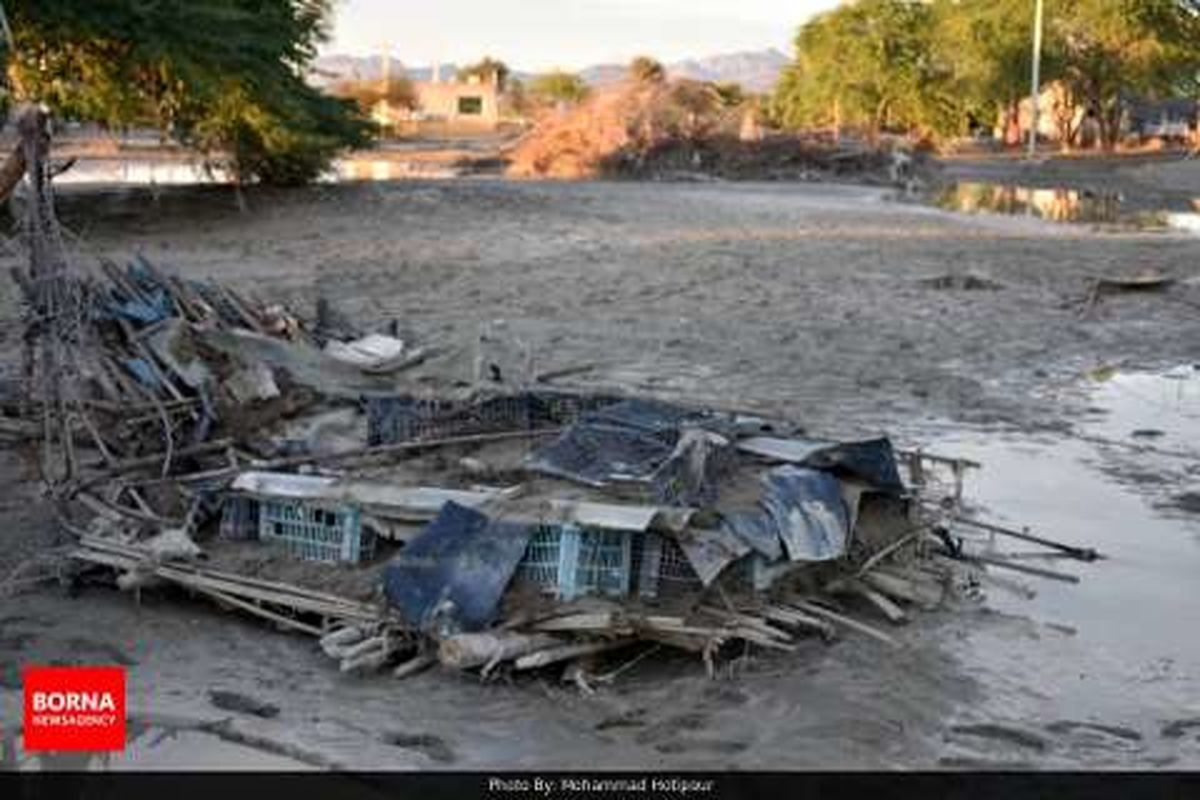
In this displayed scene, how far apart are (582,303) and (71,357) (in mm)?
9164

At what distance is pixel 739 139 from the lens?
43.8 m

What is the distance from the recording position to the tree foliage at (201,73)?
2111cm

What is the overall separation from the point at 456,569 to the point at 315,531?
1.09 m

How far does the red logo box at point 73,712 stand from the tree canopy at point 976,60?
53.3 meters

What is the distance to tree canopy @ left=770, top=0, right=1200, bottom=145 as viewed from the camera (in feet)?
176

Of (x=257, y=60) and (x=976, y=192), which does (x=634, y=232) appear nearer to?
(x=257, y=60)

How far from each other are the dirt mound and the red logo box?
35.2 meters

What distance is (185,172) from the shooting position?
38.8m

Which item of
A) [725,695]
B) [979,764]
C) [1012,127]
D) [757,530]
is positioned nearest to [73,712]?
[725,695]

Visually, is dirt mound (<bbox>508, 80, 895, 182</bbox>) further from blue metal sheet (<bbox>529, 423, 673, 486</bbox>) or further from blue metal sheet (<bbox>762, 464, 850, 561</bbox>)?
blue metal sheet (<bbox>762, 464, 850, 561</bbox>)

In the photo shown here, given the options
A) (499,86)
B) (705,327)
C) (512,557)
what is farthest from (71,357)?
(499,86)

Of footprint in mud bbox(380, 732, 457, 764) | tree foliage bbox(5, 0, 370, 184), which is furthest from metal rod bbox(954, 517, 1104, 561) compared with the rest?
tree foliage bbox(5, 0, 370, 184)

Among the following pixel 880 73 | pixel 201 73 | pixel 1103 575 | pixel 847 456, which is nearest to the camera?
pixel 847 456

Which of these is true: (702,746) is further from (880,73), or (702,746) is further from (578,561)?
(880,73)
